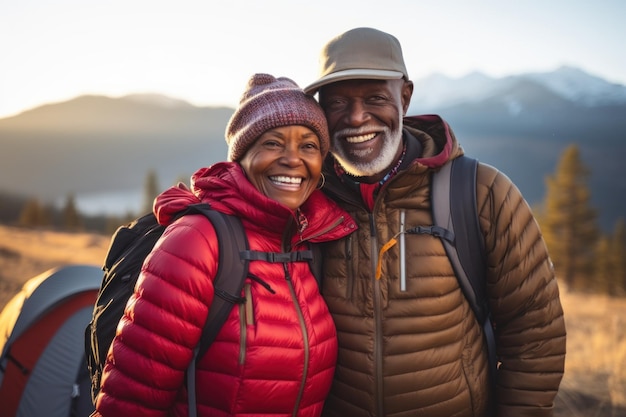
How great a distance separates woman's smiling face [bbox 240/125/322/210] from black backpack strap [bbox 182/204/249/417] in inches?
15.5

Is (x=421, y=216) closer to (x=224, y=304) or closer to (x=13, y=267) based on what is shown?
(x=224, y=304)

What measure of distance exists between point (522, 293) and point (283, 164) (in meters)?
1.72

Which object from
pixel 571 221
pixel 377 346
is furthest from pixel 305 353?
pixel 571 221

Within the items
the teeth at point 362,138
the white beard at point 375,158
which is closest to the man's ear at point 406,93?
the white beard at point 375,158

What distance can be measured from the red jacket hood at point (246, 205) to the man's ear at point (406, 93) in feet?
3.28

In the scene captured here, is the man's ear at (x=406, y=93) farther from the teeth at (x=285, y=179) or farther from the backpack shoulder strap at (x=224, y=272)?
the backpack shoulder strap at (x=224, y=272)

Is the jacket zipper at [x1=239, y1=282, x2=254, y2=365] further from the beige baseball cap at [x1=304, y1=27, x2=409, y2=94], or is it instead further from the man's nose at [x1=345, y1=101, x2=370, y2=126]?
the beige baseball cap at [x1=304, y1=27, x2=409, y2=94]

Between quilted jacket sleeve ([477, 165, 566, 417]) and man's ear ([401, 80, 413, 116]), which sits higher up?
man's ear ([401, 80, 413, 116])

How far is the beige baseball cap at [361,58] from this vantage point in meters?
2.67

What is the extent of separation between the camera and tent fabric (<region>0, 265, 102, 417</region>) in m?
4.13

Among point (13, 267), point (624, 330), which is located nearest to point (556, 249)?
point (624, 330)

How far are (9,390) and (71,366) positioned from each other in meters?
0.70

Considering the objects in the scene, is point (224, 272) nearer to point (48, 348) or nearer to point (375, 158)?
point (375, 158)

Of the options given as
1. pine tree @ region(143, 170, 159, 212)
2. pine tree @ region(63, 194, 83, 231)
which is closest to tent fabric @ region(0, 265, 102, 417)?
pine tree @ region(143, 170, 159, 212)
